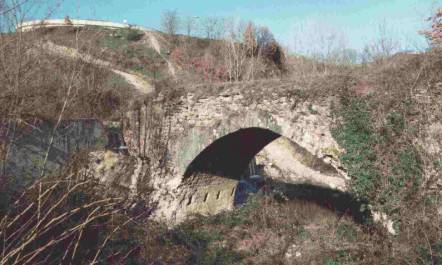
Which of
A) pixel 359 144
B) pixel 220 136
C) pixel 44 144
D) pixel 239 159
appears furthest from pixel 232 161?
pixel 44 144

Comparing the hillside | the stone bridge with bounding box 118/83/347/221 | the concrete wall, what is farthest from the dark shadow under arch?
the concrete wall

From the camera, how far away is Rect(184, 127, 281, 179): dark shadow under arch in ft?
24.5

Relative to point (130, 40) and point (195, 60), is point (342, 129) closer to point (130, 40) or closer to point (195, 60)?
point (195, 60)

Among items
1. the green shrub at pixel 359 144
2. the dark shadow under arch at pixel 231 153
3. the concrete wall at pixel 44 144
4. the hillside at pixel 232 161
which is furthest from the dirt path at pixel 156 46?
the green shrub at pixel 359 144

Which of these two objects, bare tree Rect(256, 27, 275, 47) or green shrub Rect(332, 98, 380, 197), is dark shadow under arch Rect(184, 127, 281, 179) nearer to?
green shrub Rect(332, 98, 380, 197)

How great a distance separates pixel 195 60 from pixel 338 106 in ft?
72.6

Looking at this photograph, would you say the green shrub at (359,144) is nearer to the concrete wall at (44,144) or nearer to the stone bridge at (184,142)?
the stone bridge at (184,142)

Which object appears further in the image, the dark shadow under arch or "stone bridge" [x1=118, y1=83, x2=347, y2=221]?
the dark shadow under arch

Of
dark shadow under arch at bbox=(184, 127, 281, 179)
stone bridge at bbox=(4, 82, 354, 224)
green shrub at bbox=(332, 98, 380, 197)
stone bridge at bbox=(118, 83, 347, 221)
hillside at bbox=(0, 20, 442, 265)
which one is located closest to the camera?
hillside at bbox=(0, 20, 442, 265)

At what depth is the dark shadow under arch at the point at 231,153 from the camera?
746 centimetres

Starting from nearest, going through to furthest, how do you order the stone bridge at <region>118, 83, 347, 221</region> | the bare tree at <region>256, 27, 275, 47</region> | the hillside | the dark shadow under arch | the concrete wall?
the hillside < the stone bridge at <region>118, 83, 347, 221</region> < the dark shadow under arch < the concrete wall < the bare tree at <region>256, 27, 275, 47</region>

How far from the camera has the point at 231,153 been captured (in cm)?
830

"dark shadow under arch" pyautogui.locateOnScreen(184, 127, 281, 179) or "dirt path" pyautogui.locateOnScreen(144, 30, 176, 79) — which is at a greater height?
"dirt path" pyautogui.locateOnScreen(144, 30, 176, 79)

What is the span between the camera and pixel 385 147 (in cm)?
526
